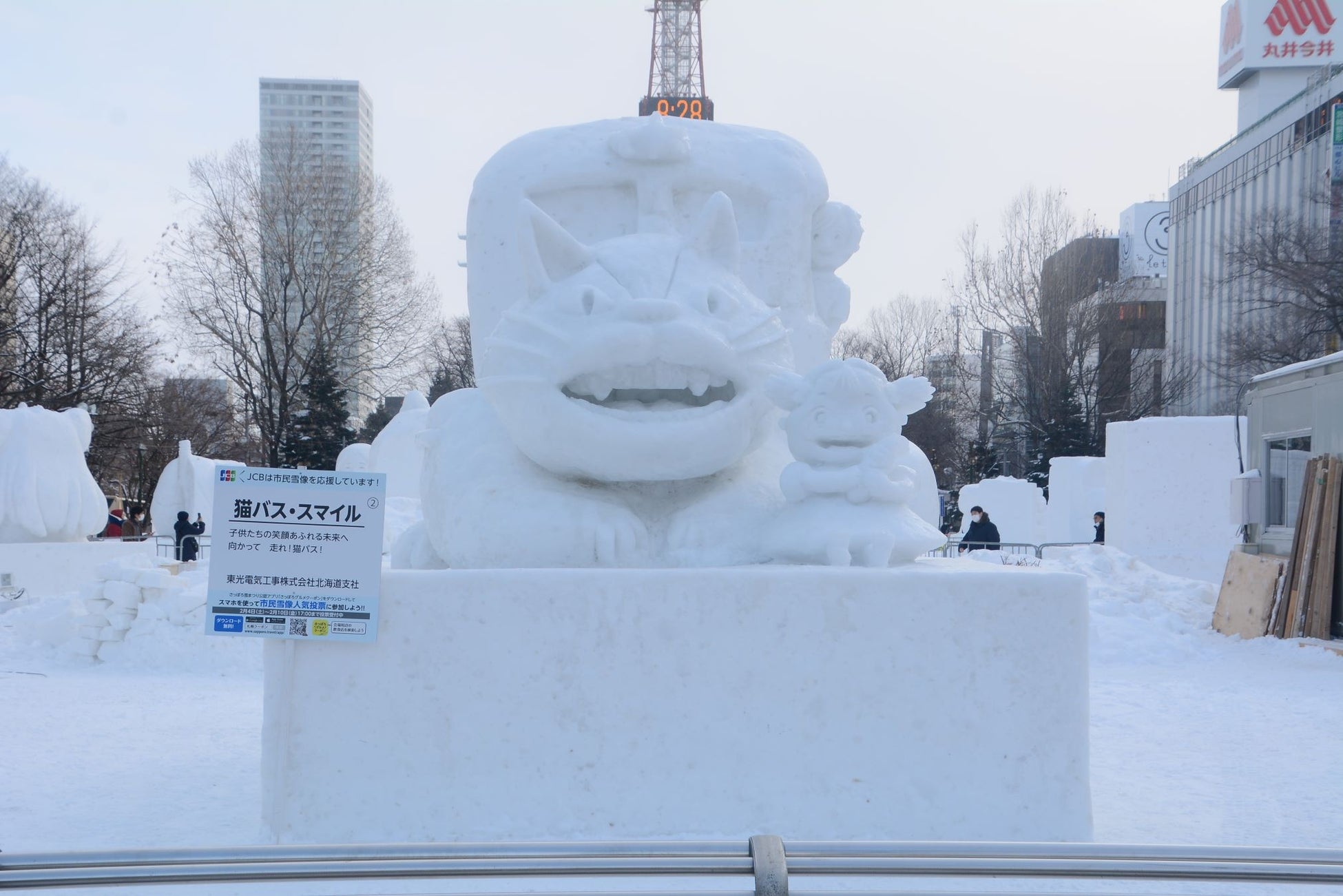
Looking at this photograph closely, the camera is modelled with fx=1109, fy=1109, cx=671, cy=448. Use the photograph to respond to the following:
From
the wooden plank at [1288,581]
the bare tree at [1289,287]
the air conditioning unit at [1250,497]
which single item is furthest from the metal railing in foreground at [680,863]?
the bare tree at [1289,287]

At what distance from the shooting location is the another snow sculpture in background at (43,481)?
12156 mm

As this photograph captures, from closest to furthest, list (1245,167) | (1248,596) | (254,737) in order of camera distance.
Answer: (254,737) < (1248,596) < (1245,167)

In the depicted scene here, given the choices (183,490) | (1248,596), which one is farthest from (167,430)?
(1248,596)

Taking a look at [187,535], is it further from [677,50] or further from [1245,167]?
[1245,167]

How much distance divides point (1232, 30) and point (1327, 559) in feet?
101

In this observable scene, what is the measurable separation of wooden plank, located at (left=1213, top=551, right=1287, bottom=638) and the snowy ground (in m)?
0.33

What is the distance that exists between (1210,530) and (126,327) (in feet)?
75.1

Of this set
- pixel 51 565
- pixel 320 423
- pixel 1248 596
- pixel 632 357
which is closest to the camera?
pixel 632 357

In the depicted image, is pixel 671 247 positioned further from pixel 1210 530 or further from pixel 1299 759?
pixel 1210 530

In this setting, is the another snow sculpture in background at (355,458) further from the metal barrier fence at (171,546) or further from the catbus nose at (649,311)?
the catbus nose at (649,311)

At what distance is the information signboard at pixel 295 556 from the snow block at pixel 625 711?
84 millimetres

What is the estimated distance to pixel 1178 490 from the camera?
47.7ft

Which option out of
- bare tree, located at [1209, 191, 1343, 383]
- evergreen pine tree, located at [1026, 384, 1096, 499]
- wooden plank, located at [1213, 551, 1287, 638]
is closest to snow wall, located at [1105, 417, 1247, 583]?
wooden plank, located at [1213, 551, 1287, 638]

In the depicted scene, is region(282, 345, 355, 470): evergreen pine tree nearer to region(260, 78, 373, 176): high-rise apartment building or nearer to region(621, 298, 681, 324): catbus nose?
region(621, 298, 681, 324): catbus nose
